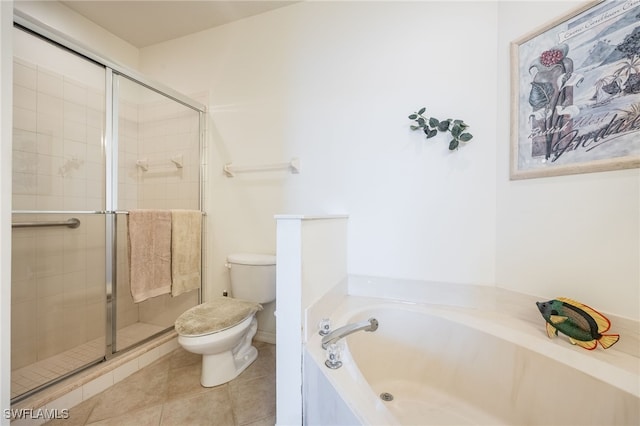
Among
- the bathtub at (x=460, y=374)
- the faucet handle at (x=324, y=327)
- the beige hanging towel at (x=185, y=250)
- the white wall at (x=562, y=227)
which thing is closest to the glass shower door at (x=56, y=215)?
the beige hanging towel at (x=185, y=250)

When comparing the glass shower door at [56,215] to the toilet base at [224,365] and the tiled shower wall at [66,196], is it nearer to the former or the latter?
Result: the tiled shower wall at [66,196]

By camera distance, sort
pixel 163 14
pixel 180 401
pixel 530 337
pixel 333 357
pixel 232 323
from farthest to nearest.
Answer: pixel 163 14, pixel 232 323, pixel 180 401, pixel 530 337, pixel 333 357

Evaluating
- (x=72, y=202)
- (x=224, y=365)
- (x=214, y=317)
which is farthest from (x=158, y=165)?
(x=224, y=365)

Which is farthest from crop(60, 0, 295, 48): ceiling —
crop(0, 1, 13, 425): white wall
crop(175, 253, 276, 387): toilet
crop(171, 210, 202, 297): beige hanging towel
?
crop(175, 253, 276, 387): toilet

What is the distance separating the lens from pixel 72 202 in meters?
1.58

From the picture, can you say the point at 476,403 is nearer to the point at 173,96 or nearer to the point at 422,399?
the point at 422,399

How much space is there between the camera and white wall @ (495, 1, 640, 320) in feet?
3.17

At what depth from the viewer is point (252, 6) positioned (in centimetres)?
178

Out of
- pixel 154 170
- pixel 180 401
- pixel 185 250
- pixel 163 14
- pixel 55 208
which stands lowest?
pixel 180 401

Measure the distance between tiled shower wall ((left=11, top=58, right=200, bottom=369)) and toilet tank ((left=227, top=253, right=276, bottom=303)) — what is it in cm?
74

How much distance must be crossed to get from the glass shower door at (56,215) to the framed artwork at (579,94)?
2341mm

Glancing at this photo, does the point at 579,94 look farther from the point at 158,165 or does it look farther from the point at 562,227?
the point at 158,165

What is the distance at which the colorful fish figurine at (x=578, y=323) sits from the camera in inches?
37.2

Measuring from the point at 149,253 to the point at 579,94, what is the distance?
238cm
